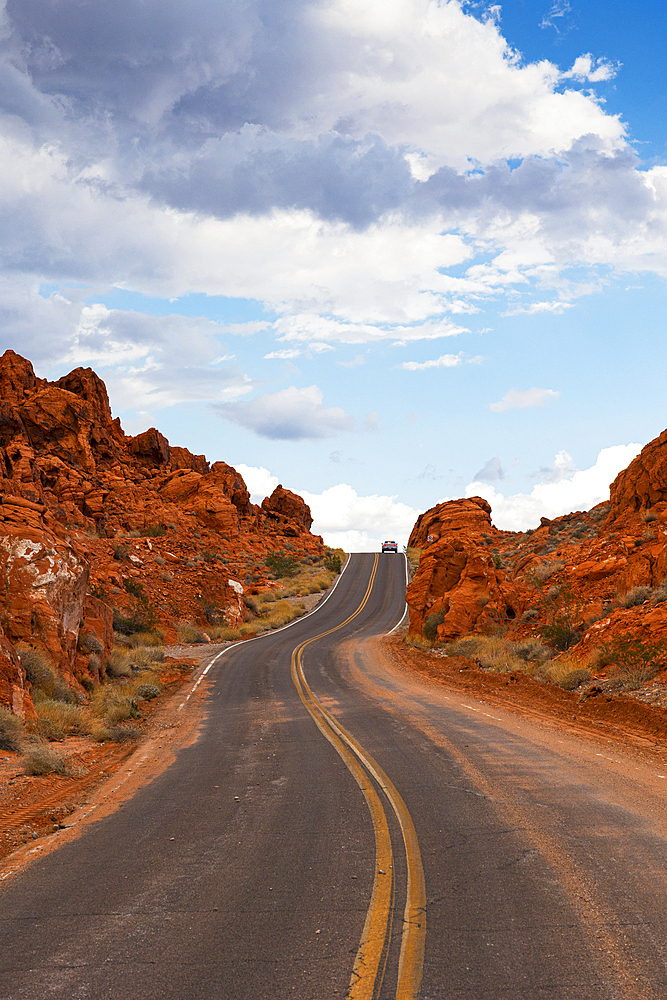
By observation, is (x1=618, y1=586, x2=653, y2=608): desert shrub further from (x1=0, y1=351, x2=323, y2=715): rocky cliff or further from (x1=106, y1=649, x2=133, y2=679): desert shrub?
(x1=106, y1=649, x2=133, y2=679): desert shrub

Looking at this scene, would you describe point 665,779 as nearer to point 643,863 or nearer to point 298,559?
point 643,863

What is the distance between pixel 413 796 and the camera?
8281 millimetres

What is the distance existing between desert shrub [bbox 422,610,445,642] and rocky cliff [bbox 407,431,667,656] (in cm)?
5

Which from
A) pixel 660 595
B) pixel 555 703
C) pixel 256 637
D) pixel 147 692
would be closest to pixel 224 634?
pixel 256 637

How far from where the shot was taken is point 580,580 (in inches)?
933

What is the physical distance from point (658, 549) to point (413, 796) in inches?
606

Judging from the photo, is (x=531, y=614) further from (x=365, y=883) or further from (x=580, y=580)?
(x=365, y=883)

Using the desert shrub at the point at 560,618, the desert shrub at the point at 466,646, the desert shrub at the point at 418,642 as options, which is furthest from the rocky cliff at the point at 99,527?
the desert shrub at the point at 560,618

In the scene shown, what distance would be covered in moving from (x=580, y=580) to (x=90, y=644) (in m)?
16.9

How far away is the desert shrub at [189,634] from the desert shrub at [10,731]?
77.7ft

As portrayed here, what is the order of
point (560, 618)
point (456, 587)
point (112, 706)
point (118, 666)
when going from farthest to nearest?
point (456, 587) → point (118, 666) → point (560, 618) → point (112, 706)

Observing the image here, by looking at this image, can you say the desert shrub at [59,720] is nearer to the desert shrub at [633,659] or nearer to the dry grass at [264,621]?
the desert shrub at [633,659]

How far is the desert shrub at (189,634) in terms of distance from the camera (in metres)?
36.2

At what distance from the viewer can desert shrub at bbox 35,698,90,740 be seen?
44.5 feet
